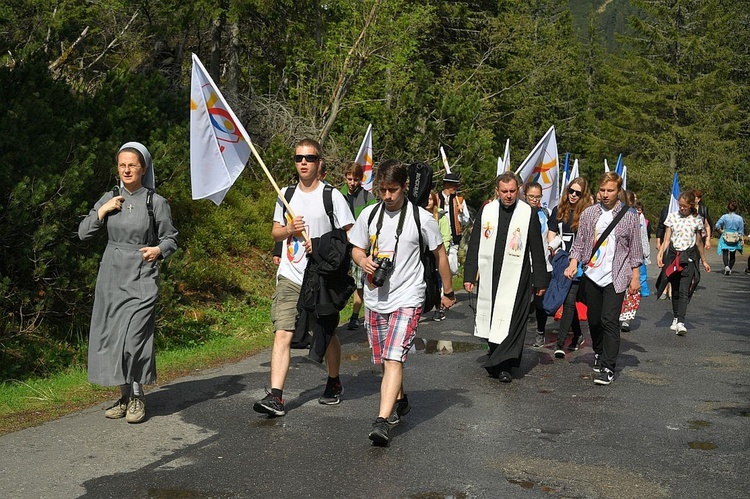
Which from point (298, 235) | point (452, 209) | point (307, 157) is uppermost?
point (307, 157)

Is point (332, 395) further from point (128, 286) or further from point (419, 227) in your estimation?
point (128, 286)

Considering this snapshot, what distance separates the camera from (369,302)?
689cm

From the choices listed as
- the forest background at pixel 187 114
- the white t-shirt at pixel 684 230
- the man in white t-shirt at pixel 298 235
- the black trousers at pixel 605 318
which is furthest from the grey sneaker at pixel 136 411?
the white t-shirt at pixel 684 230

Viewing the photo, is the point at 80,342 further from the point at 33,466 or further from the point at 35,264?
the point at 33,466

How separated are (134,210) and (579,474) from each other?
3.39m

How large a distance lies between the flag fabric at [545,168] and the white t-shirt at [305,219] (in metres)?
5.69

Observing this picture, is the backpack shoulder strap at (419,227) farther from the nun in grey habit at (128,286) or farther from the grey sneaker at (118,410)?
the grey sneaker at (118,410)

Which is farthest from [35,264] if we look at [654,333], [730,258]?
[730,258]

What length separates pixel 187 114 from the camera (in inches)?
615

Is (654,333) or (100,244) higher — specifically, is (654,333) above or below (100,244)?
below

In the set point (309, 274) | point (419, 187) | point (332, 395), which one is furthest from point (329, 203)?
point (332, 395)

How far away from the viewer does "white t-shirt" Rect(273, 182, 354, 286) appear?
24.0ft

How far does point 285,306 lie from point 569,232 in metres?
5.33

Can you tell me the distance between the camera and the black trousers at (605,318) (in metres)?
9.23
